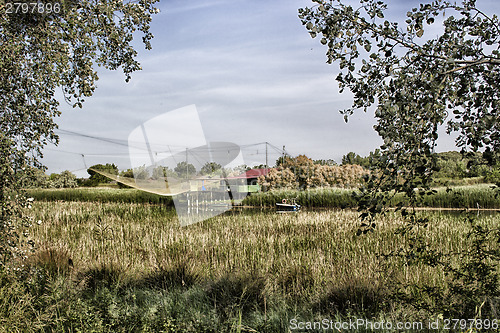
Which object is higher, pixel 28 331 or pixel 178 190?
pixel 178 190

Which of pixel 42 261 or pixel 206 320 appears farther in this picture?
pixel 42 261

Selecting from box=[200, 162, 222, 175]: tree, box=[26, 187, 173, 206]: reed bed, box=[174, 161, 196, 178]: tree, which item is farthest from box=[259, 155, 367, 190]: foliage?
box=[200, 162, 222, 175]: tree

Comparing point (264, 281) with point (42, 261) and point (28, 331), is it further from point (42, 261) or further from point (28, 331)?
point (42, 261)

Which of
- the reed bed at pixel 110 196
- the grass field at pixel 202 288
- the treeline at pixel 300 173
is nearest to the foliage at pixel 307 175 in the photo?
the treeline at pixel 300 173

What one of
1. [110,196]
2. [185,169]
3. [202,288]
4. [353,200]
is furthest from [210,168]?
[110,196]

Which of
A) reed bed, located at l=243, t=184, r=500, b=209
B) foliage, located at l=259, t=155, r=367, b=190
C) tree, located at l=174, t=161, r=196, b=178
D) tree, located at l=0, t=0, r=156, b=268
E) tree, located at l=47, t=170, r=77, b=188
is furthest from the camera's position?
tree, located at l=47, t=170, r=77, b=188

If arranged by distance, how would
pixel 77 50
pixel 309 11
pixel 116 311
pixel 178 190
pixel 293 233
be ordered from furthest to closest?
pixel 178 190 → pixel 293 233 → pixel 77 50 → pixel 116 311 → pixel 309 11

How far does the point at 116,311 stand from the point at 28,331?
2.60 feet

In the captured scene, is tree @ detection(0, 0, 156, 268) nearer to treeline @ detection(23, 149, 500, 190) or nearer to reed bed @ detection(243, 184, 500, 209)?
treeline @ detection(23, 149, 500, 190)

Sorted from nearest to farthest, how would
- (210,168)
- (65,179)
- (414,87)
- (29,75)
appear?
1. (414,87)
2. (29,75)
3. (210,168)
4. (65,179)

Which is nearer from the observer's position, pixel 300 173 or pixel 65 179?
pixel 300 173

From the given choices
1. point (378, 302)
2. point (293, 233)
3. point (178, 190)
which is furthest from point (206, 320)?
point (178, 190)

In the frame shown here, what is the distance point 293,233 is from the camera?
750cm

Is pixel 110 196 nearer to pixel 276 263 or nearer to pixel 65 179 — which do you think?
pixel 276 263
